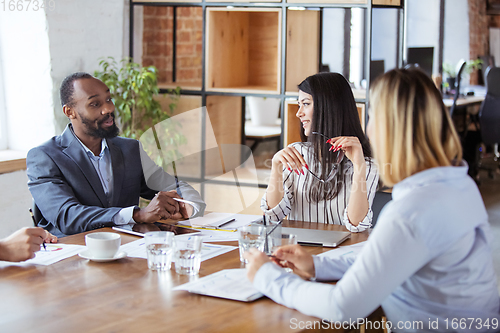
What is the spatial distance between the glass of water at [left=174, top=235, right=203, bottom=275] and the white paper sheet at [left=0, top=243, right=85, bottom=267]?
0.37 meters

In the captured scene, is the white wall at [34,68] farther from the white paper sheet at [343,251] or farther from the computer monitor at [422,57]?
the computer monitor at [422,57]

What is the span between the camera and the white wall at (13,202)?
3119 mm

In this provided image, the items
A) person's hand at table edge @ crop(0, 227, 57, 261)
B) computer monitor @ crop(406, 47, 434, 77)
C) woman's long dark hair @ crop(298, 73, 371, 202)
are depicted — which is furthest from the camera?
computer monitor @ crop(406, 47, 434, 77)

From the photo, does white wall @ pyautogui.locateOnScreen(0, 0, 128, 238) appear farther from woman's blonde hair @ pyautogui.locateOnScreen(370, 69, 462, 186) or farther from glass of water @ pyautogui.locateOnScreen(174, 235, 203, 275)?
Answer: woman's blonde hair @ pyautogui.locateOnScreen(370, 69, 462, 186)

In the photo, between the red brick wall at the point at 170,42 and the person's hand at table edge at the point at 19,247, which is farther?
the red brick wall at the point at 170,42

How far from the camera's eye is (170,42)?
13.9 ft

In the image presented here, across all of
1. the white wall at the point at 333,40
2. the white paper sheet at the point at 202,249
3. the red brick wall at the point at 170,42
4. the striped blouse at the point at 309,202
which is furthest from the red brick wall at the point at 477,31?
the white paper sheet at the point at 202,249

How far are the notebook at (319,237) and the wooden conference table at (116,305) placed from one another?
0.32 m

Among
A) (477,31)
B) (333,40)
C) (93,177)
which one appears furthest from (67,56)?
(477,31)

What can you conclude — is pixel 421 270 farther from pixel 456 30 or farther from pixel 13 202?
pixel 456 30

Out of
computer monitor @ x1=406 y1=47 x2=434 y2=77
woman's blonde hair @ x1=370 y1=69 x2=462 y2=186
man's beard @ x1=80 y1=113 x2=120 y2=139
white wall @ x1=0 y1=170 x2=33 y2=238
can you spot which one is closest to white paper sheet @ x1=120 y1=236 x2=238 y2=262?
woman's blonde hair @ x1=370 y1=69 x2=462 y2=186

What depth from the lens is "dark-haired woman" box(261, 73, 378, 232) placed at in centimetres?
217

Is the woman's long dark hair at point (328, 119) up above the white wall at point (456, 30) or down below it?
below

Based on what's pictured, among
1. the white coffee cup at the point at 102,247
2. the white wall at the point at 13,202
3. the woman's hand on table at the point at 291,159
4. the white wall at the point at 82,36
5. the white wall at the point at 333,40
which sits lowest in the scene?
the white wall at the point at 13,202
